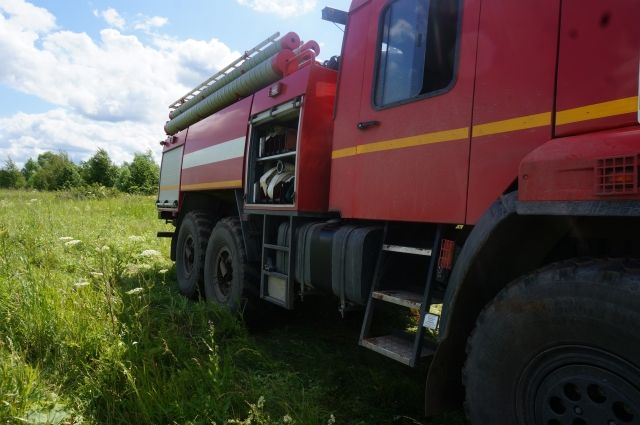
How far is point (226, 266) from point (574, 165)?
13.2 feet

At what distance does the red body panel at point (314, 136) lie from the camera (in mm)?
3820

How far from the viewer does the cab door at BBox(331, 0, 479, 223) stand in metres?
2.54

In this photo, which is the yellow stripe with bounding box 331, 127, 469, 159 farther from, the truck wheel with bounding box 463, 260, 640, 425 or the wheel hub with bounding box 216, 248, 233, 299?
the wheel hub with bounding box 216, 248, 233, 299

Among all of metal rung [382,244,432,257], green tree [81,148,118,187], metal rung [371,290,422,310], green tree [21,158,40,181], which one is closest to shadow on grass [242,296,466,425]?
metal rung [371,290,422,310]

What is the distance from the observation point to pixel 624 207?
160 cm

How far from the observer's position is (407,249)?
9.37 ft

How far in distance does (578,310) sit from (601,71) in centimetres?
100

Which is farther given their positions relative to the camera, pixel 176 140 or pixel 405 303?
pixel 176 140

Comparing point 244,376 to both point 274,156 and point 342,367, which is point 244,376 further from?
point 274,156

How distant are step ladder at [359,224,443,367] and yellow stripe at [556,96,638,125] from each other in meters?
0.89

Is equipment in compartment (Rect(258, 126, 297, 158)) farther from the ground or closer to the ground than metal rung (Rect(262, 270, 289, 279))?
farther from the ground

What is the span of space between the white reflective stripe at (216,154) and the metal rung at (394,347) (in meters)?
2.59

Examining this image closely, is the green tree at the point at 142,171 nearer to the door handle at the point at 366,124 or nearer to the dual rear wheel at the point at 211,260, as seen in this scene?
the dual rear wheel at the point at 211,260

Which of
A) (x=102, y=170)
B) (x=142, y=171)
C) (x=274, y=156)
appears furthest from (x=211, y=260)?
(x=102, y=170)
